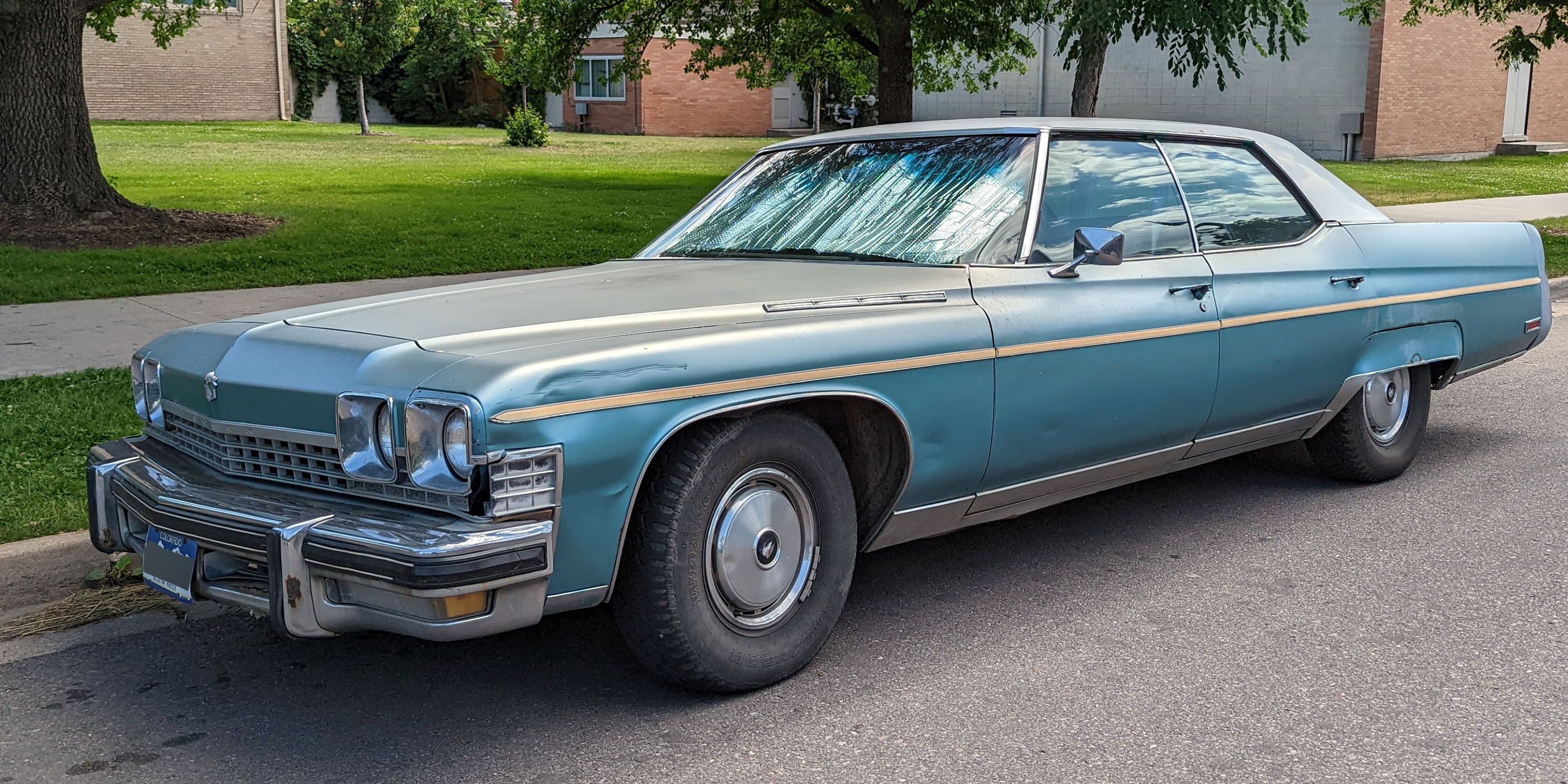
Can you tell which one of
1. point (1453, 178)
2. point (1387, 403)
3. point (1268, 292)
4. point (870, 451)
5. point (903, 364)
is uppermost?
point (1453, 178)

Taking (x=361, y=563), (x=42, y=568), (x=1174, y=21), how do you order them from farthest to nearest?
(x=1174, y=21) → (x=42, y=568) → (x=361, y=563)

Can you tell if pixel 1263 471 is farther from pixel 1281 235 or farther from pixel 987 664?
pixel 987 664

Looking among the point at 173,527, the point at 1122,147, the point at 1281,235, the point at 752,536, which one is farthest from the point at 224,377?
the point at 1281,235

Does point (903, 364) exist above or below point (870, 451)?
above

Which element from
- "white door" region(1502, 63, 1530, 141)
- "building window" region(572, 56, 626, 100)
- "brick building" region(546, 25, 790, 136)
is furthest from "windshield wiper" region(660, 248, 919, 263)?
"building window" region(572, 56, 626, 100)

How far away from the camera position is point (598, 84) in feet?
146

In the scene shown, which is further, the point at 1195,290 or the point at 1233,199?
the point at 1233,199

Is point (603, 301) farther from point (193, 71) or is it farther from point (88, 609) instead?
point (193, 71)

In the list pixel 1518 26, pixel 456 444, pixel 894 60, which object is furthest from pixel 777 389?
pixel 1518 26

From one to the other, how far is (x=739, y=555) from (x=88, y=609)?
2.21 meters

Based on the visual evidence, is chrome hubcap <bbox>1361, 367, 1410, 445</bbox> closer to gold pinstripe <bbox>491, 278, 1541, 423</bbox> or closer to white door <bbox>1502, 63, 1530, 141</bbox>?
gold pinstripe <bbox>491, 278, 1541, 423</bbox>

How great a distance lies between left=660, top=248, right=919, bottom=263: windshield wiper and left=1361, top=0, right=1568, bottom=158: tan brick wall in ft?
94.4

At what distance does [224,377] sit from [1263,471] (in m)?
4.35

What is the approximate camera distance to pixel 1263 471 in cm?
609
